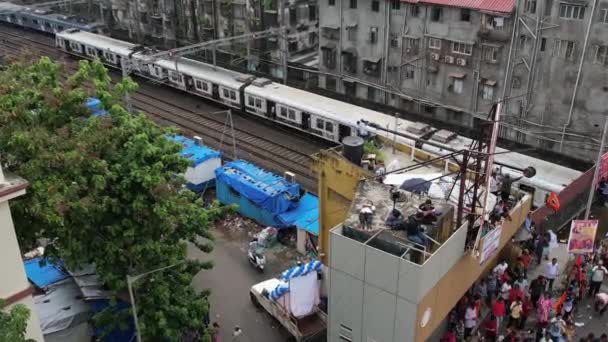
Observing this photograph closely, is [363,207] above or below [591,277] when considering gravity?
above

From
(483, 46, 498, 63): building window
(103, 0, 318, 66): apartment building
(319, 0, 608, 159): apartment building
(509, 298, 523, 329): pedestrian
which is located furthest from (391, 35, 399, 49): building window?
(509, 298, 523, 329): pedestrian

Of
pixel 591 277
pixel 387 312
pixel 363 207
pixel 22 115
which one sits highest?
pixel 22 115

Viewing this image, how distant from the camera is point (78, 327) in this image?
19.2m

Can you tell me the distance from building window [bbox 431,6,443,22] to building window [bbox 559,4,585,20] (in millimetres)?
7835

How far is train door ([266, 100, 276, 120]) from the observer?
126ft

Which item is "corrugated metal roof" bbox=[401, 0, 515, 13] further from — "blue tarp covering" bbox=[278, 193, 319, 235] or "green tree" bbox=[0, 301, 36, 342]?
"green tree" bbox=[0, 301, 36, 342]

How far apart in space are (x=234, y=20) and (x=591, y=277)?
3999 centimetres

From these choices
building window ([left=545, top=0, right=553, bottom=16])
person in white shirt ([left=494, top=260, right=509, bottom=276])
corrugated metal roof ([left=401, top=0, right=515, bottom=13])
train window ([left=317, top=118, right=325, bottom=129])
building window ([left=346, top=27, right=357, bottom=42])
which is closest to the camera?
person in white shirt ([left=494, top=260, right=509, bottom=276])

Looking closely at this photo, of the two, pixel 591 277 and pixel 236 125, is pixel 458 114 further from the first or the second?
pixel 591 277

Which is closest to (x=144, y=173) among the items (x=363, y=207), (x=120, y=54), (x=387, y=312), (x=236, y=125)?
(x=363, y=207)

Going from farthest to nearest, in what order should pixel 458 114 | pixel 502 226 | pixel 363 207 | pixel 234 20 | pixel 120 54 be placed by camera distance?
pixel 234 20
pixel 120 54
pixel 458 114
pixel 502 226
pixel 363 207

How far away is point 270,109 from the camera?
38.7 metres

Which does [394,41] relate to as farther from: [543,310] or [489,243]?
[543,310]

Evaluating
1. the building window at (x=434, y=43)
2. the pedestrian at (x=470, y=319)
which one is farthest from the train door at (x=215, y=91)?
the pedestrian at (x=470, y=319)
